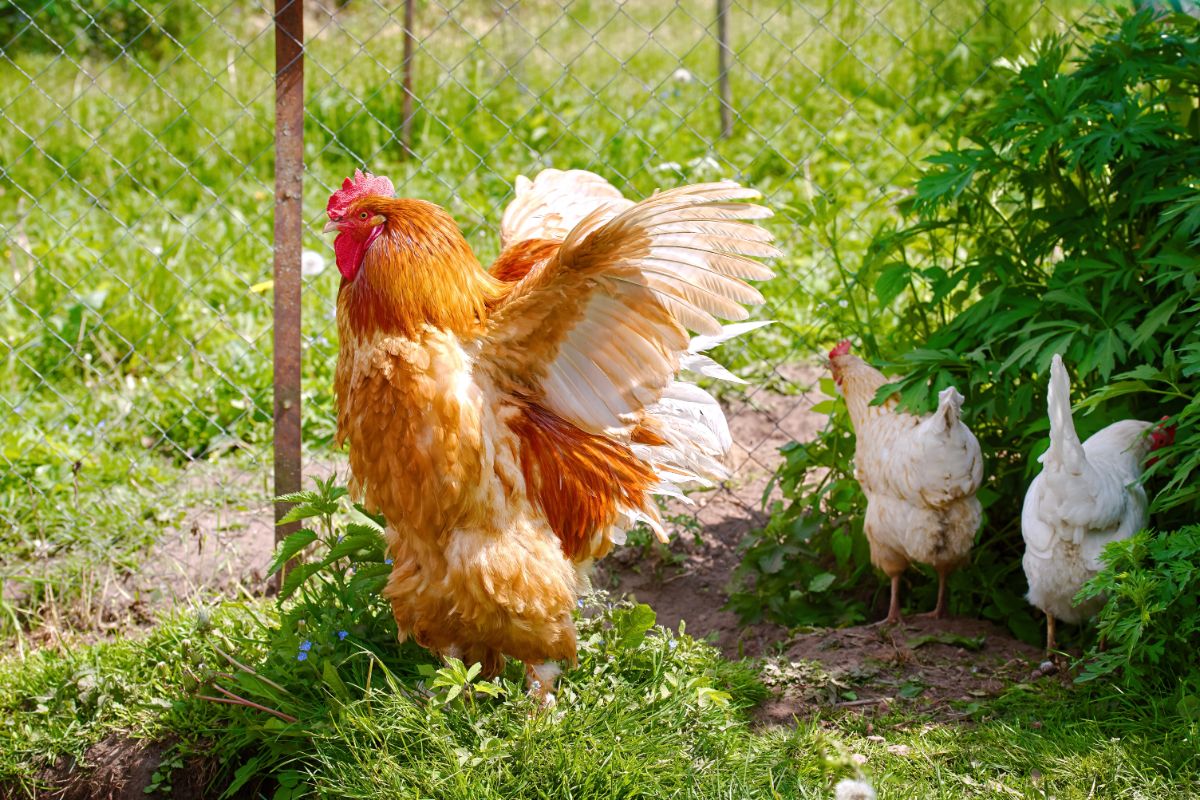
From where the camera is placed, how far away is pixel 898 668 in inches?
132

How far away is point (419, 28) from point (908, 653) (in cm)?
676

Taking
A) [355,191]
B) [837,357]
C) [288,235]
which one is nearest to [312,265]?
[288,235]

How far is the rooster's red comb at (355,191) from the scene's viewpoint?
9.14 feet

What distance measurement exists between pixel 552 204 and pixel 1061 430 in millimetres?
1685

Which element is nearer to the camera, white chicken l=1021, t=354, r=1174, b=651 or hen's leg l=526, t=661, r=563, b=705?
hen's leg l=526, t=661, r=563, b=705

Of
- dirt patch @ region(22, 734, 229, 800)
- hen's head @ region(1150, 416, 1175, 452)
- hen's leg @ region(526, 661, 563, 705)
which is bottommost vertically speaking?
dirt patch @ region(22, 734, 229, 800)

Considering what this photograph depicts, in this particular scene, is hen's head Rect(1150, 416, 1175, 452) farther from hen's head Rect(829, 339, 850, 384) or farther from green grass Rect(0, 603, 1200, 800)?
hen's head Rect(829, 339, 850, 384)

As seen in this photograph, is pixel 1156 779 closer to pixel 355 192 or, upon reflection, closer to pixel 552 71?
pixel 355 192

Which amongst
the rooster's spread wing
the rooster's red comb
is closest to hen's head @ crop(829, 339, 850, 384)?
the rooster's spread wing

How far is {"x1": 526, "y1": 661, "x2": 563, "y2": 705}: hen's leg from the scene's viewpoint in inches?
115

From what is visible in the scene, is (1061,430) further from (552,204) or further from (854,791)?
(552,204)

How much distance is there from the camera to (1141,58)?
337 cm

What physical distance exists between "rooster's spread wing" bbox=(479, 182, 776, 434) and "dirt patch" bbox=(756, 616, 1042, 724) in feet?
3.36

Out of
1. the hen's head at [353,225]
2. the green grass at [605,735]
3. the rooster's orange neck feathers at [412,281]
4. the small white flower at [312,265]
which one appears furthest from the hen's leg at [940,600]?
the small white flower at [312,265]
